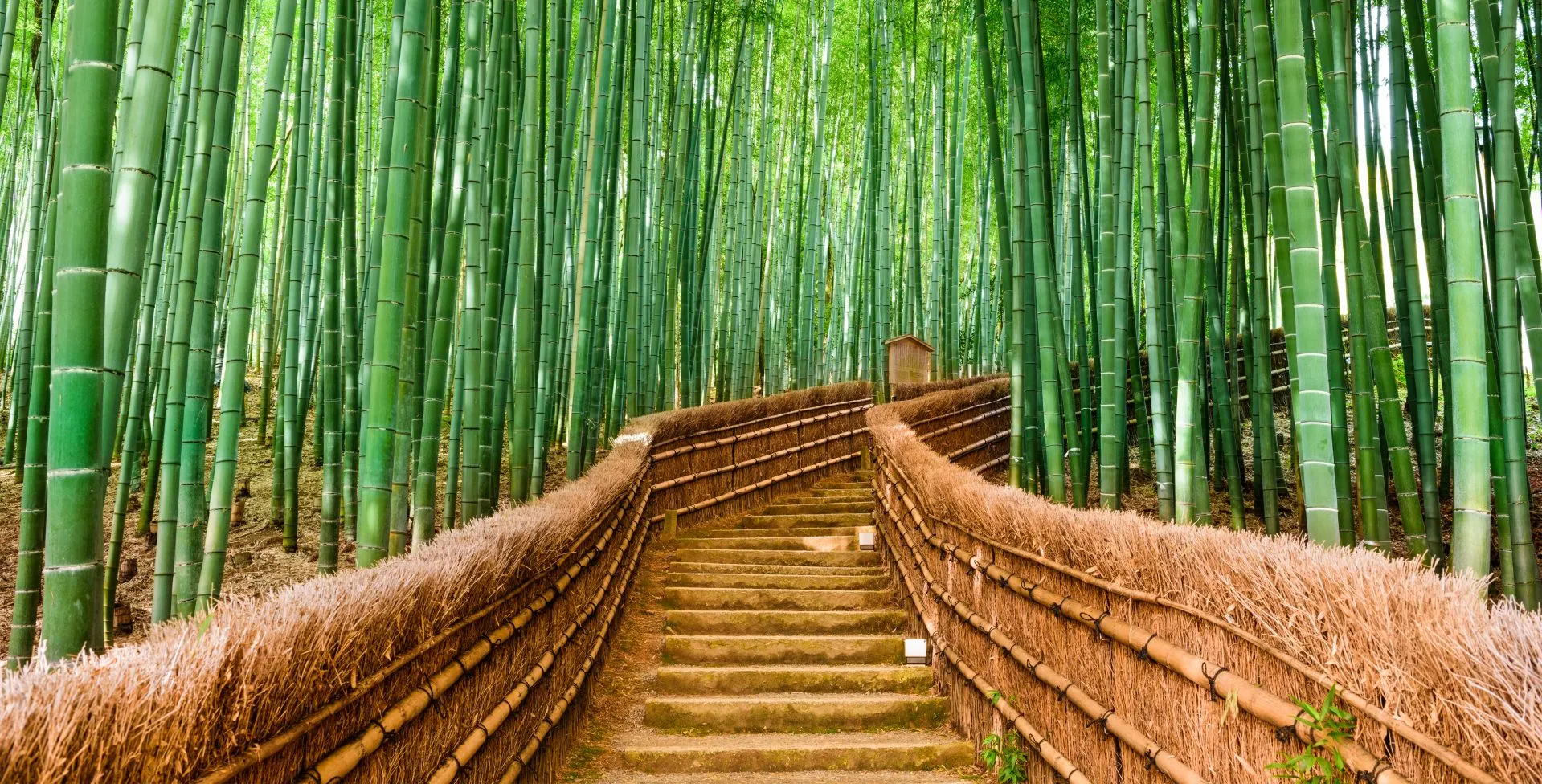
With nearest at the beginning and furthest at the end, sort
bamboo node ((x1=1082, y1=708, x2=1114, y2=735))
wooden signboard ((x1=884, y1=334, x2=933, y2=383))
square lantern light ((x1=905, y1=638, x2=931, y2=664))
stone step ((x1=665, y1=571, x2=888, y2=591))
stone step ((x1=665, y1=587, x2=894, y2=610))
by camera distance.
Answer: bamboo node ((x1=1082, y1=708, x2=1114, y2=735))
square lantern light ((x1=905, y1=638, x2=931, y2=664))
stone step ((x1=665, y1=587, x2=894, y2=610))
stone step ((x1=665, y1=571, x2=888, y2=591))
wooden signboard ((x1=884, y1=334, x2=933, y2=383))

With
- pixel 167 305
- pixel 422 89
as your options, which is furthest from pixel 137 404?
pixel 422 89

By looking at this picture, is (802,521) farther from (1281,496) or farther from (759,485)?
(1281,496)

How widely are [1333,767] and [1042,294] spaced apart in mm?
2992

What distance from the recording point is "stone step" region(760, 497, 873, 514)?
5.99 meters

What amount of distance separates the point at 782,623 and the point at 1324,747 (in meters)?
2.76

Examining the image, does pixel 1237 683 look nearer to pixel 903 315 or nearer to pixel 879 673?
pixel 879 673

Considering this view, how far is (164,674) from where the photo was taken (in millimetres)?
1187

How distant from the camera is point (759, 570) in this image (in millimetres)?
4801

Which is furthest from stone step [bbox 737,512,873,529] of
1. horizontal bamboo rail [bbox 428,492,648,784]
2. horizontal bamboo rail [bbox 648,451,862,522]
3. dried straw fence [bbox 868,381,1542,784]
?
dried straw fence [bbox 868,381,1542,784]

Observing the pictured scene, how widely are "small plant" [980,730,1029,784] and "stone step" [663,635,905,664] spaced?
0.90 meters

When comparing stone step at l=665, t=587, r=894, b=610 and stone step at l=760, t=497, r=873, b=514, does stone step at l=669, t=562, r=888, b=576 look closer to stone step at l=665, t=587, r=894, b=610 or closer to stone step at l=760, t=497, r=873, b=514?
stone step at l=665, t=587, r=894, b=610

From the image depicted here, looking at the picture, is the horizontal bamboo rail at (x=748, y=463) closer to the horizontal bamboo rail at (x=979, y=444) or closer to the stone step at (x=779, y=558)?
the stone step at (x=779, y=558)

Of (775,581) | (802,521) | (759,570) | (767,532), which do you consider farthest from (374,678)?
(802,521)

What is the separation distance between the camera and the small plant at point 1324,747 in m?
1.51
